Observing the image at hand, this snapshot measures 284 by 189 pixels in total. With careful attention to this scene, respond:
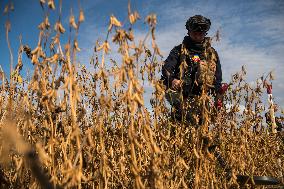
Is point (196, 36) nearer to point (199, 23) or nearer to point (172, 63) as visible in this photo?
point (199, 23)

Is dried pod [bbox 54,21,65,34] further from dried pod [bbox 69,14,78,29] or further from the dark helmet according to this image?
the dark helmet

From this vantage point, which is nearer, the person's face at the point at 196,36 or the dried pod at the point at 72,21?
the dried pod at the point at 72,21

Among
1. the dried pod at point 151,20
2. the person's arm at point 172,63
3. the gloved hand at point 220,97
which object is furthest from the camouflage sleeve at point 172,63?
the dried pod at point 151,20

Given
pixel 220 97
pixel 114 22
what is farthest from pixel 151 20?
pixel 220 97

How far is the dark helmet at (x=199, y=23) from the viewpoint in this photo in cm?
292

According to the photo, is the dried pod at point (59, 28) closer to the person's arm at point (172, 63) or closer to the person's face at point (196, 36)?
the person's arm at point (172, 63)

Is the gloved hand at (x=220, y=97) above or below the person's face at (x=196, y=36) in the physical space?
below

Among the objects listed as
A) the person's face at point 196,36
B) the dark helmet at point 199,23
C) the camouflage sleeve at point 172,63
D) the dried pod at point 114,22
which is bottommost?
the dried pod at point 114,22

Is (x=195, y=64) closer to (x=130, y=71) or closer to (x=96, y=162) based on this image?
(x=96, y=162)

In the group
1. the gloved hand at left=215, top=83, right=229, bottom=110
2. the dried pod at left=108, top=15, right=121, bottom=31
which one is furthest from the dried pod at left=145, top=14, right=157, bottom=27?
the gloved hand at left=215, top=83, right=229, bottom=110

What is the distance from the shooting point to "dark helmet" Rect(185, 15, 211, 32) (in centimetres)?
292

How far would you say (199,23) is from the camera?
2922 millimetres

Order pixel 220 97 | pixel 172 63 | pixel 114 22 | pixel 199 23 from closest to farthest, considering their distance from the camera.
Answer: pixel 114 22
pixel 220 97
pixel 199 23
pixel 172 63

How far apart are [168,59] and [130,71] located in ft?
6.15
